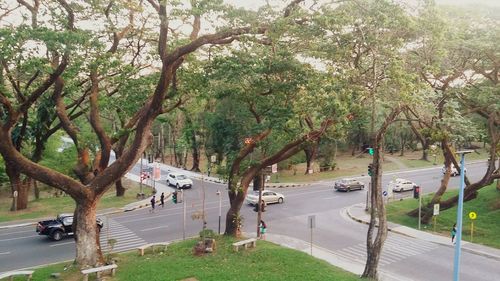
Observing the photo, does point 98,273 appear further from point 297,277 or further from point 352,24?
point 352,24

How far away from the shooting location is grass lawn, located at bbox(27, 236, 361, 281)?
1595cm

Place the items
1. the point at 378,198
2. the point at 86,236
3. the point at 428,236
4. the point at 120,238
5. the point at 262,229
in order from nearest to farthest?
the point at 378,198 < the point at 86,236 < the point at 262,229 < the point at 120,238 < the point at 428,236

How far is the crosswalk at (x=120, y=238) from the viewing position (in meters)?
22.3

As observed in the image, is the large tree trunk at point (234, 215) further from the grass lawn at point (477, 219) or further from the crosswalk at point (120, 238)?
the grass lawn at point (477, 219)

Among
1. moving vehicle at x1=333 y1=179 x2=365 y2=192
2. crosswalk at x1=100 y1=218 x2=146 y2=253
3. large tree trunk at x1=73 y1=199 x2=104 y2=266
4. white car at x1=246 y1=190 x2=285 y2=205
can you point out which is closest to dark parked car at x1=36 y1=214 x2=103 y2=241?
crosswalk at x1=100 y1=218 x2=146 y2=253

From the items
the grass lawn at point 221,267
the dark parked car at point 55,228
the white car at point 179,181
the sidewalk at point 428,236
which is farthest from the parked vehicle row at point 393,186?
the dark parked car at point 55,228

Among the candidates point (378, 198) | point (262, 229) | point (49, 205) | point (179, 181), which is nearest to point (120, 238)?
point (262, 229)

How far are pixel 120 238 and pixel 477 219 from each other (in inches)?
933

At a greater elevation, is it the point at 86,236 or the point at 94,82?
the point at 94,82

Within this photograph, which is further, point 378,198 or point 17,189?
point 17,189

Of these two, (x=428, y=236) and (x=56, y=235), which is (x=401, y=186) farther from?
(x=56, y=235)

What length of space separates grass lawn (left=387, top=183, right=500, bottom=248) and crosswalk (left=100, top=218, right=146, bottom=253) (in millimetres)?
17918

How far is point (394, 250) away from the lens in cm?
2233

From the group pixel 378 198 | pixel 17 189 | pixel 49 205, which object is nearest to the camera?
pixel 378 198
